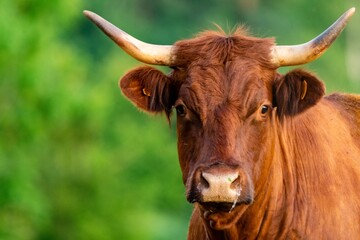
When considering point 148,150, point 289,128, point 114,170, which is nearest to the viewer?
point 289,128

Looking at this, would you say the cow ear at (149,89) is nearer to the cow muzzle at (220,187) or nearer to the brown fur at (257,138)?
the brown fur at (257,138)

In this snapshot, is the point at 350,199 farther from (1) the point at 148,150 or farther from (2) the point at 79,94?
(1) the point at 148,150

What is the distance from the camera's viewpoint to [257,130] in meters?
15.0

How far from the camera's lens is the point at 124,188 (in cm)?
5834

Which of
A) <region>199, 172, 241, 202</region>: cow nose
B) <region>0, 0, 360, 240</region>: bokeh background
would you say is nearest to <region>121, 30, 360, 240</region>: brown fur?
<region>199, 172, 241, 202</region>: cow nose

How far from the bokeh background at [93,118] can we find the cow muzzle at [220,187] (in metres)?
5.11

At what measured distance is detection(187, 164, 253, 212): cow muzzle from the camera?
1420 centimetres

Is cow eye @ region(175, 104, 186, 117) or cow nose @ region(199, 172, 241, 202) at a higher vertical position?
cow eye @ region(175, 104, 186, 117)

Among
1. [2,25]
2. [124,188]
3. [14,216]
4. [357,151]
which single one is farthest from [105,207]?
[357,151]

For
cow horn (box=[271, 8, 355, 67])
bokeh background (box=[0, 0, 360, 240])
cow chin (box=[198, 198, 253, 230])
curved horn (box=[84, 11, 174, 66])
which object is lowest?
cow chin (box=[198, 198, 253, 230])

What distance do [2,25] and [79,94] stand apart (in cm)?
1177

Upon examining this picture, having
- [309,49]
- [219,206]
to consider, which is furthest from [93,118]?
[219,206]

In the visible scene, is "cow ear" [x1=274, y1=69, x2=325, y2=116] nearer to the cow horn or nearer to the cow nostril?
the cow horn

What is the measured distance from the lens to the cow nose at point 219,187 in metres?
14.2
